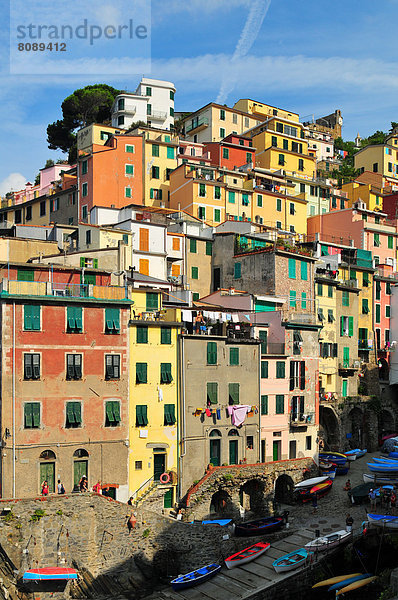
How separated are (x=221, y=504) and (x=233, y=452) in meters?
3.78

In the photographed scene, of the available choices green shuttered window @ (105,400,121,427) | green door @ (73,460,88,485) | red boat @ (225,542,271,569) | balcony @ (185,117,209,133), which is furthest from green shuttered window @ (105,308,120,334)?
balcony @ (185,117,209,133)

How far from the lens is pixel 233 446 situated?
50500 millimetres

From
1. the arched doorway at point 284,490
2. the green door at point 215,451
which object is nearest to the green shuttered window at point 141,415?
the green door at point 215,451

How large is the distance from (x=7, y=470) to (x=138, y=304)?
1480 centimetres

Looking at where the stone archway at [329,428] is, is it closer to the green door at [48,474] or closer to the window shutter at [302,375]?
the window shutter at [302,375]

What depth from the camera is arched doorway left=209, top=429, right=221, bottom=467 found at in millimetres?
49281

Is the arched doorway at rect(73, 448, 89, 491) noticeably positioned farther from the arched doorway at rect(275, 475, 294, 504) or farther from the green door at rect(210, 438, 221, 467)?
the arched doorway at rect(275, 475, 294, 504)

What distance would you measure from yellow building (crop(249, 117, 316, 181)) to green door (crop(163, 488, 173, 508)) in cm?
5379

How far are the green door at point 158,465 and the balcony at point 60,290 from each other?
10.7 m

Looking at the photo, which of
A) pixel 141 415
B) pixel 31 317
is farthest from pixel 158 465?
pixel 31 317

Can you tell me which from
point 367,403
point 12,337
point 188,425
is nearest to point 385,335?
point 367,403

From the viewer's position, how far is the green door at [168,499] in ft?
153

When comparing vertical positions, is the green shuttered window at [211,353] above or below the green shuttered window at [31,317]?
below

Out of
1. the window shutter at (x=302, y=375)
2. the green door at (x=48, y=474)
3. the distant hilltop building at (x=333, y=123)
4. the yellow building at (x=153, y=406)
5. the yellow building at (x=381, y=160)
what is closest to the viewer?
the green door at (x=48, y=474)
